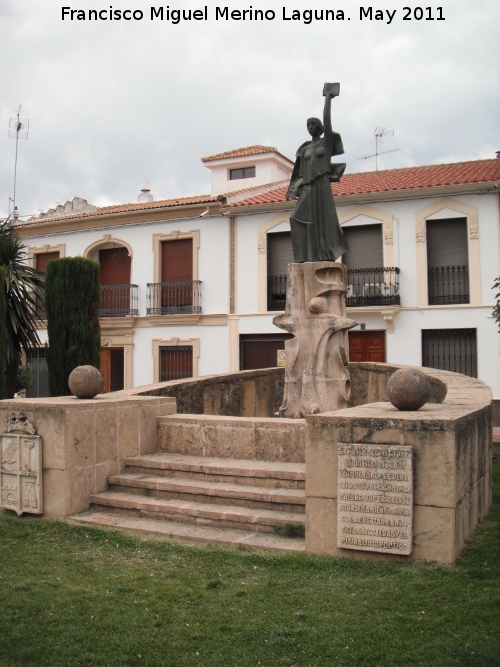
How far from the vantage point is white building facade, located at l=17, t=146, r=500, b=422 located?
16922 millimetres

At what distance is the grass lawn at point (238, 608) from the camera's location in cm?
328

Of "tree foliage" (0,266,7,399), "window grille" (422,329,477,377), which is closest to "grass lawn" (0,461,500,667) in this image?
"tree foliage" (0,266,7,399)

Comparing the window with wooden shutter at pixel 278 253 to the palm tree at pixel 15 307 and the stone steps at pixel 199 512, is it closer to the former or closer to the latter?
the palm tree at pixel 15 307

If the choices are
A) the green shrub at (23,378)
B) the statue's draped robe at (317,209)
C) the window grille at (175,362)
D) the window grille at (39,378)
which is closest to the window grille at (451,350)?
the window grille at (175,362)

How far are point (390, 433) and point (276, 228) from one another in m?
15.0

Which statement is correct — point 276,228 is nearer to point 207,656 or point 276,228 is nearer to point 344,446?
point 344,446

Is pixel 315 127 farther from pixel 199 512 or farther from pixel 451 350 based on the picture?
pixel 451 350

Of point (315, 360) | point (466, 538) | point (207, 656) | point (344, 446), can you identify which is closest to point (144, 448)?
point (315, 360)

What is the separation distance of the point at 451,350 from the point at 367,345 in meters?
2.12

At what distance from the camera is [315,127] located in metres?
8.45

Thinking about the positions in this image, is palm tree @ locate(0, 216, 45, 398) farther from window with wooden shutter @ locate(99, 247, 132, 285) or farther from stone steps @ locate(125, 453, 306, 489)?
window with wooden shutter @ locate(99, 247, 132, 285)

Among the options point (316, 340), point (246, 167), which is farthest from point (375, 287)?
point (316, 340)

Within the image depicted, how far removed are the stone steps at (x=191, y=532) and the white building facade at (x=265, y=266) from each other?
12393 millimetres

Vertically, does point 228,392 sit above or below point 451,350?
below
